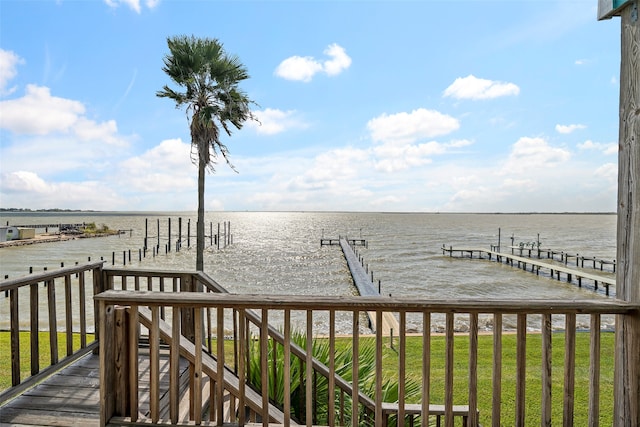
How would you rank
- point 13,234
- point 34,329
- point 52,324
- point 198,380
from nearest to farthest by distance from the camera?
point 198,380, point 34,329, point 52,324, point 13,234

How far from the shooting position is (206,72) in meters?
10.4

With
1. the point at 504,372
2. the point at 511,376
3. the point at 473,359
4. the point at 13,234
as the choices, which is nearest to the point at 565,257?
the point at 504,372

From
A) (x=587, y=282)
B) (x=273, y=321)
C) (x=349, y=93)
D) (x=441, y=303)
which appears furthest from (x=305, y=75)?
(x=587, y=282)

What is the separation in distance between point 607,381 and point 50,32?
391 inches

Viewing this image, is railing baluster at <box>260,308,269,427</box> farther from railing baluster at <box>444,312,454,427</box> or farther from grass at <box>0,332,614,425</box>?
grass at <box>0,332,614,425</box>

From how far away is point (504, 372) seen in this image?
16.1 ft

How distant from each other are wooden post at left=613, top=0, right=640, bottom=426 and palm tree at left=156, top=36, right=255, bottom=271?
950 cm

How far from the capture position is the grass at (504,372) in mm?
3776

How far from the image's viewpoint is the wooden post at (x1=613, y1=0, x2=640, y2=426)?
1922 millimetres

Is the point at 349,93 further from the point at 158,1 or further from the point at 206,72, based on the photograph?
the point at 158,1

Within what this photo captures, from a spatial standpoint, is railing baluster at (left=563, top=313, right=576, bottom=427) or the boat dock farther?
the boat dock

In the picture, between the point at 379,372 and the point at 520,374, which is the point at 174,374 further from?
the point at 520,374

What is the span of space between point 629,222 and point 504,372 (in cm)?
376

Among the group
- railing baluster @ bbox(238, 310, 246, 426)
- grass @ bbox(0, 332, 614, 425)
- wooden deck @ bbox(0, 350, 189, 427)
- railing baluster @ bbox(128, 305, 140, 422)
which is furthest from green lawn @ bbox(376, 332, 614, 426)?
wooden deck @ bbox(0, 350, 189, 427)
